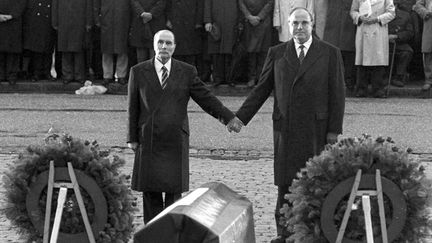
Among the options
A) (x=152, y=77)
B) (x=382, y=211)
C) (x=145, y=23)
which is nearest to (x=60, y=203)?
(x=152, y=77)

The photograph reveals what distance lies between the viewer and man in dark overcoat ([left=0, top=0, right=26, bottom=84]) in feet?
72.3

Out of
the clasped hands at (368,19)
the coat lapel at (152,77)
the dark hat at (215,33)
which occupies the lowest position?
the coat lapel at (152,77)

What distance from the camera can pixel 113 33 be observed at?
22.0 metres

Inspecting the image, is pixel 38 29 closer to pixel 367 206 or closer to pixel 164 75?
pixel 164 75

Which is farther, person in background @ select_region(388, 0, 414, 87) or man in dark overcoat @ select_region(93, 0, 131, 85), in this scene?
man in dark overcoat @ select_region(93, 0, 131, 85)

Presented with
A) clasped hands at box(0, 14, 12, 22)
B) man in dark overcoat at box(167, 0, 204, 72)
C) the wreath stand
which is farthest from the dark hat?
the wreath stand

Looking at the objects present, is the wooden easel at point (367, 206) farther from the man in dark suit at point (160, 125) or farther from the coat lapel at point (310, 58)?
the man in dark suit at point (160, 125)

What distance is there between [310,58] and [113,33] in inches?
431

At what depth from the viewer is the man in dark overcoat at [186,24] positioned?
2178 cm

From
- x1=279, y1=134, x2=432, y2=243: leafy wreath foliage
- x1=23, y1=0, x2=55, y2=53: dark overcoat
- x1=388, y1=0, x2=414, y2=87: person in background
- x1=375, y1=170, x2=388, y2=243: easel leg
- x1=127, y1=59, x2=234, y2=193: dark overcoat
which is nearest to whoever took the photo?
x1=375, y1=170, x2=388, y2=243: easel leg

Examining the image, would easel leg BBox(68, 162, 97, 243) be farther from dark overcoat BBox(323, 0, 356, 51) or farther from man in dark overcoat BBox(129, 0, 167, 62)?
dark overcoat BBox(323, 0, 356, 51)

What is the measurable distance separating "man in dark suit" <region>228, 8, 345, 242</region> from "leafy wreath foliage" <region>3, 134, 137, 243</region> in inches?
73.2

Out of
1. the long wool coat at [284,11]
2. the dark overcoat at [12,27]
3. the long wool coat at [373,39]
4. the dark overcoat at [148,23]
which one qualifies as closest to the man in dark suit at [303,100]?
the long wool coat at [284,11]

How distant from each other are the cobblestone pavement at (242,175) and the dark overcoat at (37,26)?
20.6 feet
